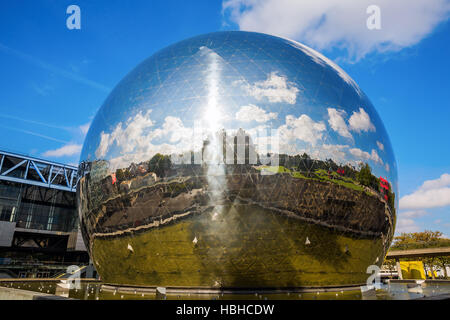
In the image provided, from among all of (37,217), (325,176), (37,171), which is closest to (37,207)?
(37,217)

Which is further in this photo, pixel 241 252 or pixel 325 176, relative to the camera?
pixel 325 176

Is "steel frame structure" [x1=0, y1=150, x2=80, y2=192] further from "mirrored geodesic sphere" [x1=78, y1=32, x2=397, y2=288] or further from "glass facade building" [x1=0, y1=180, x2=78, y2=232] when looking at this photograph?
"mirrored geodesic sphere" [x1=78, y1=32, x2=397, y2=288]

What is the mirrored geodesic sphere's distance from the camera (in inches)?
284

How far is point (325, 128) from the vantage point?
7844mm

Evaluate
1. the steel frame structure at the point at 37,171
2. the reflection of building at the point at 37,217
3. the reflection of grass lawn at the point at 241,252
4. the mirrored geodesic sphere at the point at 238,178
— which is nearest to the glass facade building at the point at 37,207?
the reflection of building at the point at 37,217

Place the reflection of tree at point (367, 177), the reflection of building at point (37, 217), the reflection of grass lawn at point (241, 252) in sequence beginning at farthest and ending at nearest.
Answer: the reflection of building at point (37, 217), the reflection of tree at point (367, 177), the reflection of grass lawn at point (241, 252)

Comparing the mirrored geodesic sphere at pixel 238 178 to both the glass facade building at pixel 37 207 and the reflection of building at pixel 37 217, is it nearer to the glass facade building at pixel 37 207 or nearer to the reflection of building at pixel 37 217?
the reflection of building at pixel 37 217

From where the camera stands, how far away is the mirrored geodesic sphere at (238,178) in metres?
7.21

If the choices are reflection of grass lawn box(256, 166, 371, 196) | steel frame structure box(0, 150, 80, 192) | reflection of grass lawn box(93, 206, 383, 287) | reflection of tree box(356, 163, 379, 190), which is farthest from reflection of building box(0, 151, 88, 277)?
reflection of tree box(356, 163, 379, 190)

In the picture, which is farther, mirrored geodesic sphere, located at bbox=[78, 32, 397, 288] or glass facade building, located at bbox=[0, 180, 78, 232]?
glass facade building, located at bbox=[0, 180, 78, 232]

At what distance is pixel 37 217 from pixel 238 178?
33.8m

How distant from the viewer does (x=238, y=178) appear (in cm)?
715

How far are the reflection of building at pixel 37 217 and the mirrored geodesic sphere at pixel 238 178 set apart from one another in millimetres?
25735

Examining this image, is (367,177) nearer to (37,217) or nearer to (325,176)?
(325,176)
